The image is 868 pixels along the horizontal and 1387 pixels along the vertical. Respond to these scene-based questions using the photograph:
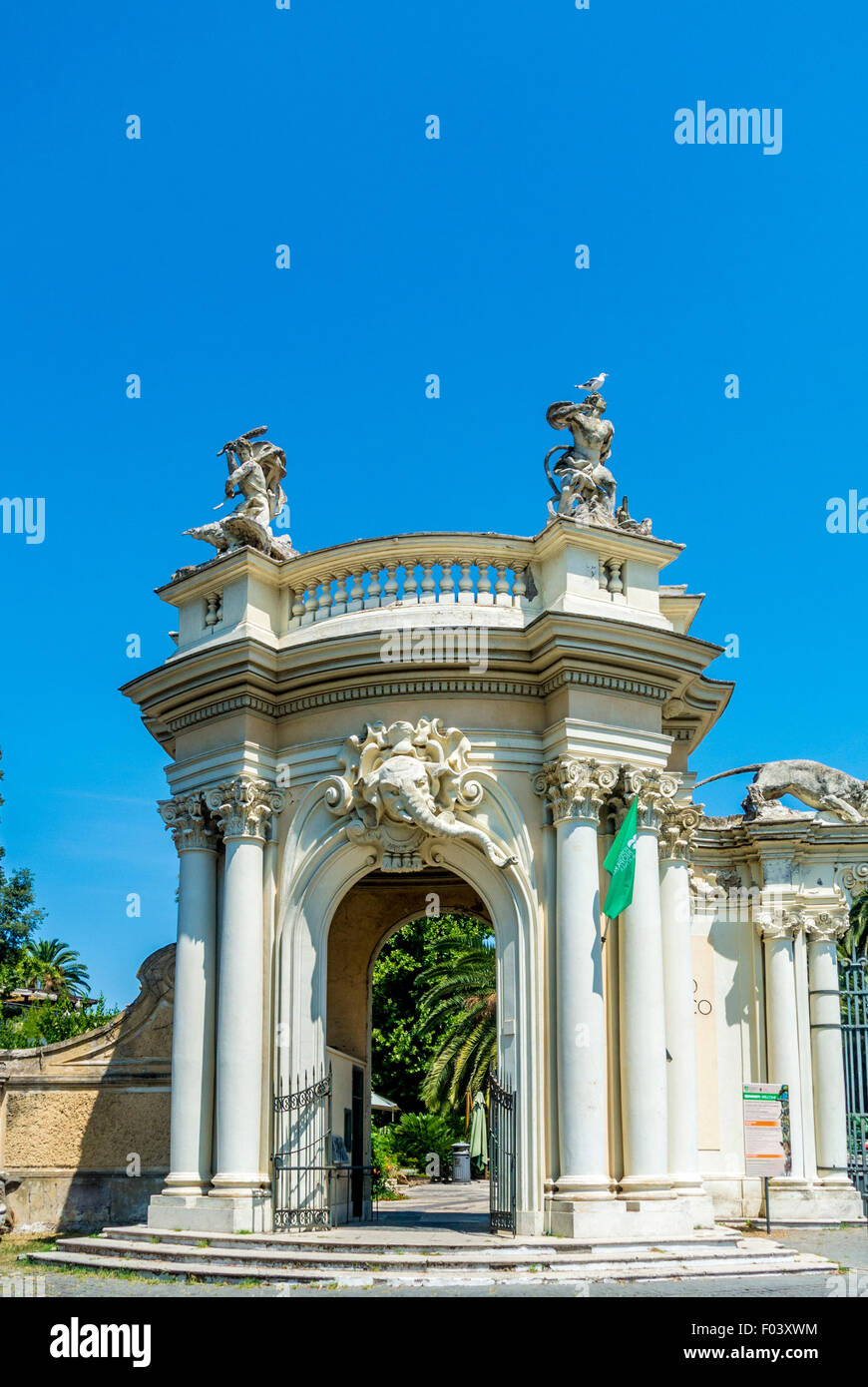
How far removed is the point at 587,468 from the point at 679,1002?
6439 millimetres

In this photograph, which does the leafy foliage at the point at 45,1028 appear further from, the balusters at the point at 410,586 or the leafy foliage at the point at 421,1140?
the balusters at the point at 410,586

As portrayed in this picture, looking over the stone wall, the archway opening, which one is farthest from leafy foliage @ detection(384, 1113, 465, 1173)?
the stone wall

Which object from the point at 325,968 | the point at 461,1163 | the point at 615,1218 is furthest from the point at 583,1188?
the point at 461,1163

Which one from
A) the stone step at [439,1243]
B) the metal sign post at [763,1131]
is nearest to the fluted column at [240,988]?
the stone step at [439,1243]

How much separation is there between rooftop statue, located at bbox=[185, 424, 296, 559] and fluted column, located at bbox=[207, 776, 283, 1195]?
3123 mm

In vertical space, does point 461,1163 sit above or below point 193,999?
below

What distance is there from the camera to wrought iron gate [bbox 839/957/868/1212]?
23984mm

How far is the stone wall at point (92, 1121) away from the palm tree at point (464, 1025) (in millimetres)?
15779

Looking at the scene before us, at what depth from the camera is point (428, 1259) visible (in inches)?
525

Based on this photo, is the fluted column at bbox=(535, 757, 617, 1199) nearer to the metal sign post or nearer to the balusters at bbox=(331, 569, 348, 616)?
the balusters at bbox=(331, 569, 348, 616)

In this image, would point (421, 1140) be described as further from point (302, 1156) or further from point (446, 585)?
point (446, 585)

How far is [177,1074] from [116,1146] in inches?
126

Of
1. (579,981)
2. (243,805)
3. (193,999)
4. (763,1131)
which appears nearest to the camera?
(579,981)

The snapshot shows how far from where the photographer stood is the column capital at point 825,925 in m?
24.4
